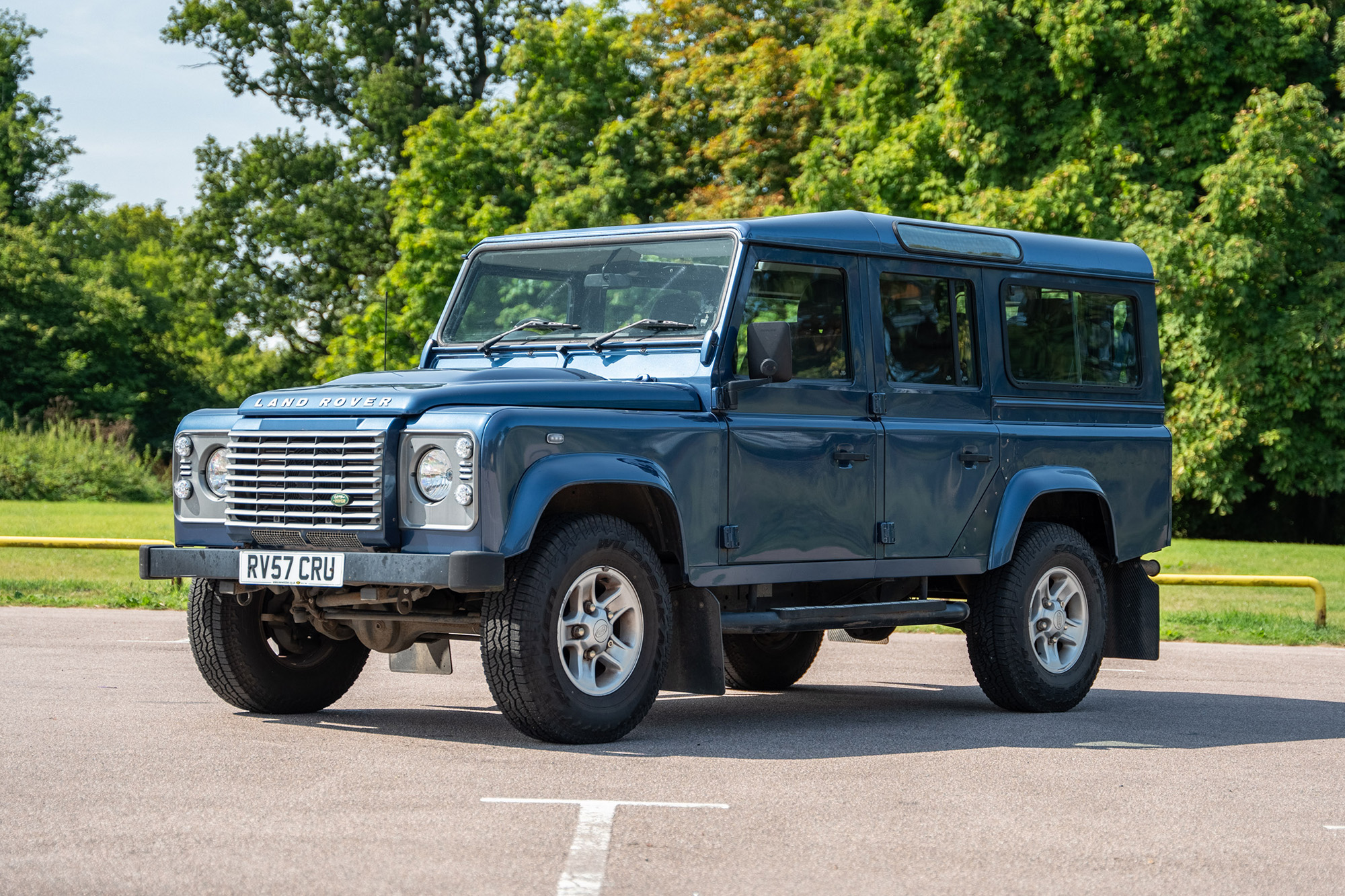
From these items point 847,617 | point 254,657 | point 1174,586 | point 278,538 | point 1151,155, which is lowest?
point 1174,586

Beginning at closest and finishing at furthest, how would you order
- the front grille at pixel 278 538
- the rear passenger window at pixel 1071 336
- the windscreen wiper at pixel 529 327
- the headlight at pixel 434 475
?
the headlight at pixel 434 475
the front grille at pixel 278 538
the windscreen wiper at pixel 529 327
the rear passenger window at pixel 1071 336

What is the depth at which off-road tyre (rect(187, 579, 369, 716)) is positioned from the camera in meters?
8.70

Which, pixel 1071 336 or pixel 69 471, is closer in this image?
pixel 1071 336

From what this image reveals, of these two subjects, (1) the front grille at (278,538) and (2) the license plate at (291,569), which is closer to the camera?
(2) the license plate at (291,569)

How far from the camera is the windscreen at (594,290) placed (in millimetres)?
8859

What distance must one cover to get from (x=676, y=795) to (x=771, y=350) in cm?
238

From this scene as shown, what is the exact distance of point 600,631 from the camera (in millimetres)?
7875

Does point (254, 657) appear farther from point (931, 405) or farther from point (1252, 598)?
point (1252, 598)

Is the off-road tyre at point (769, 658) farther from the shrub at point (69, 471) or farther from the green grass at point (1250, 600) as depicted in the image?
the shrub at point (69, 471)

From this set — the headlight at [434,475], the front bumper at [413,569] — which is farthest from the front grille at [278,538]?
the headlight at [434,475]

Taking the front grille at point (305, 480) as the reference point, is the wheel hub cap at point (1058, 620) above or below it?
below

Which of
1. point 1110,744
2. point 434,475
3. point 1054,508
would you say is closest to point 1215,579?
point 1054,508

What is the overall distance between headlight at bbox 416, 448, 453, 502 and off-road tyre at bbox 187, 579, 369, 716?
1.47 metres

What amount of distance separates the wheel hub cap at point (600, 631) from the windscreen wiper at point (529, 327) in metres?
1.78
